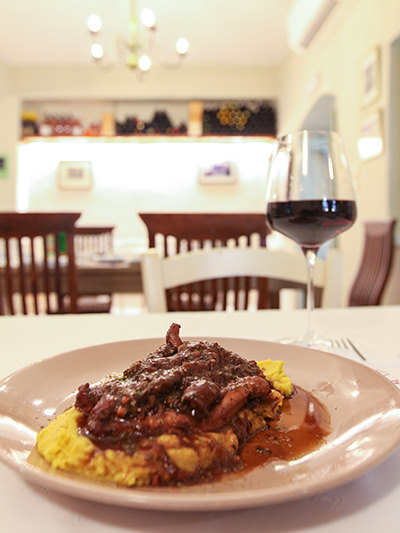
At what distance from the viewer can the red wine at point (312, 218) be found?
2.29 ft

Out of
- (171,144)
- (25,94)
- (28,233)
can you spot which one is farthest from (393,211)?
(25,94)

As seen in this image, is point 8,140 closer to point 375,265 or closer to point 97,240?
point 97,240

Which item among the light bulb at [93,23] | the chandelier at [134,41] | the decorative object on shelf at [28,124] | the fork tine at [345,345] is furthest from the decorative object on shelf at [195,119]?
the fork tine at [345,345]

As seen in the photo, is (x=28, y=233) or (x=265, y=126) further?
(x=265, y=126)

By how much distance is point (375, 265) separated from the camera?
7.24 feet

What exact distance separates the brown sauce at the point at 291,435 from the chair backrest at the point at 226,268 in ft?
2.62

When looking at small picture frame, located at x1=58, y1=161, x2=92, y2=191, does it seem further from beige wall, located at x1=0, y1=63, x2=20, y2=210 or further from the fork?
the fork

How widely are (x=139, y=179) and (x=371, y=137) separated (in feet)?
12.0

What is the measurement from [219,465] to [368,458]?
80mm

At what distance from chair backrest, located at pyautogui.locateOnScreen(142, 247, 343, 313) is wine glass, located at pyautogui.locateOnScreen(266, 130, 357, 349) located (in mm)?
477

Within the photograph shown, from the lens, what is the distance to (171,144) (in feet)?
21.1

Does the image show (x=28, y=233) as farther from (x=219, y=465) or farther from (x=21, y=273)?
(x=219, y=465)

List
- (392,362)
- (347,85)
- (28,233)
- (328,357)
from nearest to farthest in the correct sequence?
(328,357) → (392,362) → (28,233) → (347,85)

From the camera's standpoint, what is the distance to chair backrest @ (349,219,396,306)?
6.87 feet
